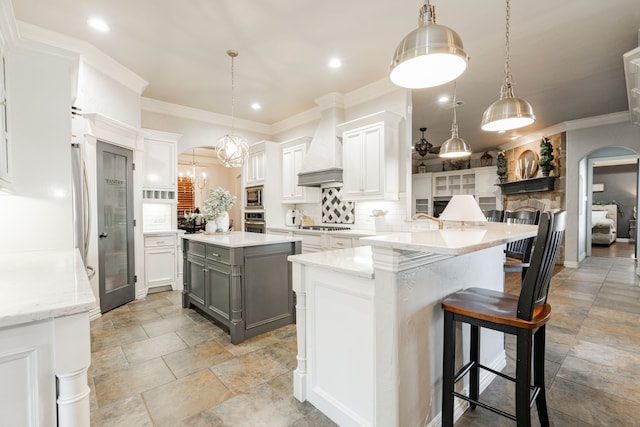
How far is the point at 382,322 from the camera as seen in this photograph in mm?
1364

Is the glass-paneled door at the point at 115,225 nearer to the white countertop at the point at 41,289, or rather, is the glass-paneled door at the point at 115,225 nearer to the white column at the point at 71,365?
the white countertop at the point at 41,289

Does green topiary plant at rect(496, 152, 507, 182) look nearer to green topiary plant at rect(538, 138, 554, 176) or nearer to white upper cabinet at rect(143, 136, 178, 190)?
green topiary plant at rect(538, 138, 554, 176)

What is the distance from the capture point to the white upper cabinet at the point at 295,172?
209 inches

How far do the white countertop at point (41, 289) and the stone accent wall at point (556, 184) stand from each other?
770cm

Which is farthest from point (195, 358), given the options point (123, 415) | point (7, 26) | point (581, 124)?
point (581, 124)

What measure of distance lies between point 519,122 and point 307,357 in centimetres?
247

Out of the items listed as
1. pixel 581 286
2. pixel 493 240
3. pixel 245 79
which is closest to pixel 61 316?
pixel 493 240

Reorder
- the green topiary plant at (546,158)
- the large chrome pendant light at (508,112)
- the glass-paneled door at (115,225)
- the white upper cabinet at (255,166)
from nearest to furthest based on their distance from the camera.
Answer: the large chrome pendant light at (508,112) < the glass-paneled door at (115,225) < the white upper cabinet at (255,166) < the green topiary plant at (546,158)

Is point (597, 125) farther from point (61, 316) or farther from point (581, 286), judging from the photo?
point (61, 316)

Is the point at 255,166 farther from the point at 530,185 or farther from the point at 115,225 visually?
the point at 530,185

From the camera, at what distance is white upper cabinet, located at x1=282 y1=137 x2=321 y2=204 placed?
5309mm

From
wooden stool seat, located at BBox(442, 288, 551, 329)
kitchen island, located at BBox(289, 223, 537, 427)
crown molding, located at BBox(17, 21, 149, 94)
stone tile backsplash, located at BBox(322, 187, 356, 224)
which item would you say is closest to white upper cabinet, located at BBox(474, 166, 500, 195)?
stone tile backsplash, located at BBox(322, 187, 356, 224)

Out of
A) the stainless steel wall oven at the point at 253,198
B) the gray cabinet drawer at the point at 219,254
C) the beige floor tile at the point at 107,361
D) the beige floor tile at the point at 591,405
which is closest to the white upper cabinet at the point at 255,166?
the stainless steel wall oven at the point at 253,198

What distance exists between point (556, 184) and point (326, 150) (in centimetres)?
523
